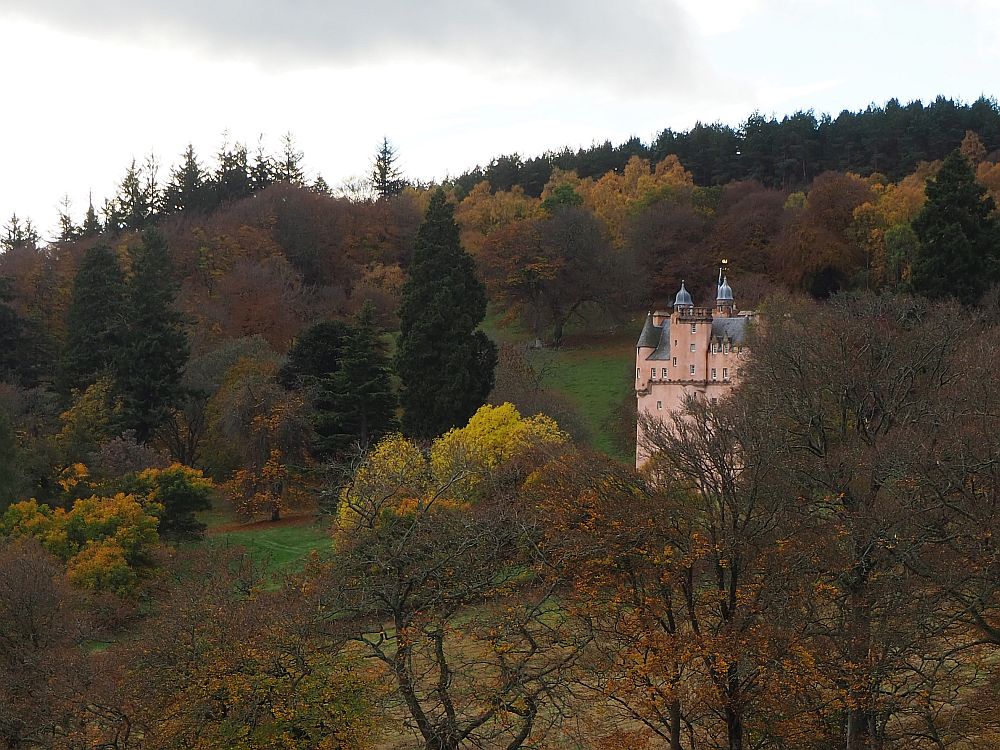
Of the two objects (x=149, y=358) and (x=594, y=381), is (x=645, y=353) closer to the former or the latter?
(x=594, y=381)

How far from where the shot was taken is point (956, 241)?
144 ft

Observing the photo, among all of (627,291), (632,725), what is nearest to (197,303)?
(627,291)

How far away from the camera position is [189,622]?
2044cm

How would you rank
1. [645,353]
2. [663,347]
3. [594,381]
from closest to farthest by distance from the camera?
[663,347] < [645,353] < [594,381]

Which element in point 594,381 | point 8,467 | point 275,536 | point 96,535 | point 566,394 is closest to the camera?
point 96,535

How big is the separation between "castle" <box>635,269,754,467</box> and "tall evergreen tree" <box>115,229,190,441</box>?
1828cm

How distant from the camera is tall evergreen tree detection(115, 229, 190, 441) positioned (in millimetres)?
45531

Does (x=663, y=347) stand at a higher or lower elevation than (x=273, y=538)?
higher

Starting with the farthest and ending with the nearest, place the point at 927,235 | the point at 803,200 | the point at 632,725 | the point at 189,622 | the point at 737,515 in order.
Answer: the point at 803,200 < the point at 927,235 < the point at 632,725 < the point at 189,622 < the point at 737,515

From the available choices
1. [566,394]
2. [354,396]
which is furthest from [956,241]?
[354,396]

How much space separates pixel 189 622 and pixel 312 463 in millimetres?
21506

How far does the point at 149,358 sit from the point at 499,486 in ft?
69.8

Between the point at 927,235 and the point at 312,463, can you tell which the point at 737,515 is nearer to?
the point at 312,463

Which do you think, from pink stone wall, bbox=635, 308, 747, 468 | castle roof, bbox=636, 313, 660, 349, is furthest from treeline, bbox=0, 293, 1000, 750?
castle roof, bbox=636, 313, 660, 349
